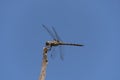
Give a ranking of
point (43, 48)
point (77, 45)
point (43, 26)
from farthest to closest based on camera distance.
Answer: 1. point (77, 45)
2. point (43, 48)
3. point (43, 26)

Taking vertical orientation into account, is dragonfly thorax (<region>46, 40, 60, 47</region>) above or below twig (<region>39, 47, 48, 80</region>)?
above

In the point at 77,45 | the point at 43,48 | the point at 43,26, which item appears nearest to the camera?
the point at 43,26

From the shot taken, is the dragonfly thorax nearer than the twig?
No

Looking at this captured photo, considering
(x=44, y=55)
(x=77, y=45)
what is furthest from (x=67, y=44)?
(x=44, y=55)

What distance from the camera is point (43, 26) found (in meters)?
32.7

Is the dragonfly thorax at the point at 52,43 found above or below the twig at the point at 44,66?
above

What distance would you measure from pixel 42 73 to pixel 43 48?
2.82m

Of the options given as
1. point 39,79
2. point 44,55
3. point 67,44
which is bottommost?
point 39,79

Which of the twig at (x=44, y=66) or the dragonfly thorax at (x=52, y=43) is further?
the dragonfly thorax at (x=52, y=43)

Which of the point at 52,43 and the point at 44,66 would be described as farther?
the point at 52,43

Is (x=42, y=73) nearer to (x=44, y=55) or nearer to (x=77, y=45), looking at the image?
(x=44, y=55)

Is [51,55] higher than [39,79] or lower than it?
higher

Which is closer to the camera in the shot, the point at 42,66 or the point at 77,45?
the point at 42,66

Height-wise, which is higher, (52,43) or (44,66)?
(52,43)
